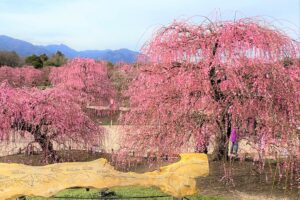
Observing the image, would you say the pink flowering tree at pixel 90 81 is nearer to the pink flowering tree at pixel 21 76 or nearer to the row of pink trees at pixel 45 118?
the row of pink trees at pixel 45 118

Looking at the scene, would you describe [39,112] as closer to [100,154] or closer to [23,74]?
[100,154]

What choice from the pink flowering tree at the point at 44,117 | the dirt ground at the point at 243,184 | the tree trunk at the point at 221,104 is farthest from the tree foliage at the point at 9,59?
the tree trunk at the point at 221,104

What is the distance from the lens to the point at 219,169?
11.8 m

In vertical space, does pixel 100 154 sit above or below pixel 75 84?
below

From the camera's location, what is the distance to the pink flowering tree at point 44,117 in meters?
14.2

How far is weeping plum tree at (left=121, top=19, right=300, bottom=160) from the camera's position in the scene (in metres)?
10.2

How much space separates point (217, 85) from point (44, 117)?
5975mm

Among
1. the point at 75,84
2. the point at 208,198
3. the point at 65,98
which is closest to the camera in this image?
the point at 208,198

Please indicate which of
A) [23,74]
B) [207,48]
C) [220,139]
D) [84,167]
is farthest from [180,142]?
[23,74]

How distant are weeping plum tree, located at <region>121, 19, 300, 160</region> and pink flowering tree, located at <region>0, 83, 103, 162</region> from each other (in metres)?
4.04

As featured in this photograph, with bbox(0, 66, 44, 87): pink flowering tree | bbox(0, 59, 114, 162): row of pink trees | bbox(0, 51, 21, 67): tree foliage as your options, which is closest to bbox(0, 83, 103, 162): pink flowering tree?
bbox(0, 59, 114, 162): row of pink trees

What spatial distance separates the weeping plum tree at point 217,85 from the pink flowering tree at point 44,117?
4.04m

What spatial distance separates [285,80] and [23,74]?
3694cm

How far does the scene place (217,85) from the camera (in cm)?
1070
